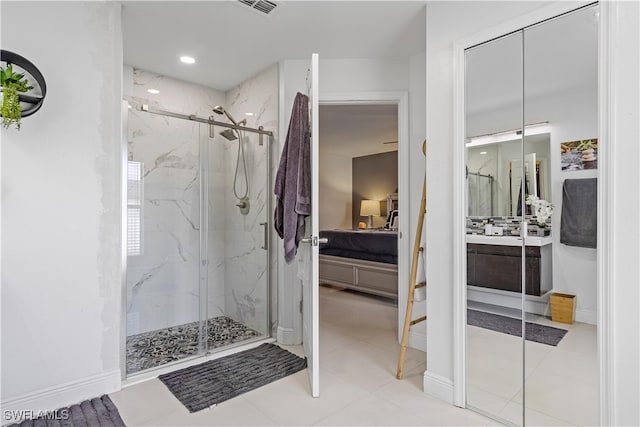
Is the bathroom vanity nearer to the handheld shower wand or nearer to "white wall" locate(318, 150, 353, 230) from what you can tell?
the handheld shower wand

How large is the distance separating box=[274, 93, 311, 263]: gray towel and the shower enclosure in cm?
78

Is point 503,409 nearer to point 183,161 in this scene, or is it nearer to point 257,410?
point 257,410

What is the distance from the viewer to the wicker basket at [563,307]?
5.22 feet

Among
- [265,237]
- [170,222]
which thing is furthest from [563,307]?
[170,222]

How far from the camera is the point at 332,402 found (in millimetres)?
1983

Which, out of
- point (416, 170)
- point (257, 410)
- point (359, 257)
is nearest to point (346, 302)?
point (359, 257)

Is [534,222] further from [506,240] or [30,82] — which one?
[30,82]

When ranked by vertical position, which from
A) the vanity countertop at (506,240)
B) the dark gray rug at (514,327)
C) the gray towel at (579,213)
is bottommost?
the dark gray rug at (514,327)

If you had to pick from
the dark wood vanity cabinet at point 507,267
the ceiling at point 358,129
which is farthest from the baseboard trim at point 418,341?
the ceiling at point 358,129

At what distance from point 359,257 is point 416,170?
202cm

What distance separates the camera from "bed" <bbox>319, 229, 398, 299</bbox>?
4250 millimetres

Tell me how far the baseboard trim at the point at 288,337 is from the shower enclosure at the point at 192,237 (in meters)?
0.20
